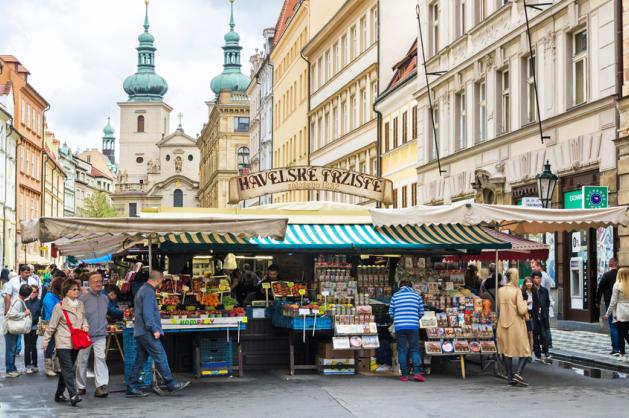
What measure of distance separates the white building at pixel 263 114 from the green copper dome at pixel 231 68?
6321cm

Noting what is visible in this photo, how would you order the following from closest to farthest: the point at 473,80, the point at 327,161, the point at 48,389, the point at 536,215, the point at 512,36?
the point at 48,389
the point at 536,215
the point at 512,36
the point at 473,80
the point at 327,161

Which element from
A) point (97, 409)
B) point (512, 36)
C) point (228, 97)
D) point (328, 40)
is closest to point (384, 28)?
point (328, 40)

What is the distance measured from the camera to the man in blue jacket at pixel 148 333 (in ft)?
51.3

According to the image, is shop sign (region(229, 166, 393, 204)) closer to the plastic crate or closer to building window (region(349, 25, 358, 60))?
the plastic crate

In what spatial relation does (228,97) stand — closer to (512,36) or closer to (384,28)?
(384,28)

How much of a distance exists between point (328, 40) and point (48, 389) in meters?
43.7

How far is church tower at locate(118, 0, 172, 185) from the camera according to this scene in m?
182

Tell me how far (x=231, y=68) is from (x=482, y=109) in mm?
133556

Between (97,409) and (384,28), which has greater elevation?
(384,28)

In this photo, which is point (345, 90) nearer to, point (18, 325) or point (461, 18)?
point (461, 18)

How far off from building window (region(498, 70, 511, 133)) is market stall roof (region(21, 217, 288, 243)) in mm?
15945

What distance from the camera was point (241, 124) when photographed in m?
127

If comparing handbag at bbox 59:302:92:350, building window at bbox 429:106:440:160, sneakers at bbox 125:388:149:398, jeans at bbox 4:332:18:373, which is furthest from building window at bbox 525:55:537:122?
handbag at bbox 59:302:92:350

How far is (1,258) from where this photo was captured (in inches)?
2744
